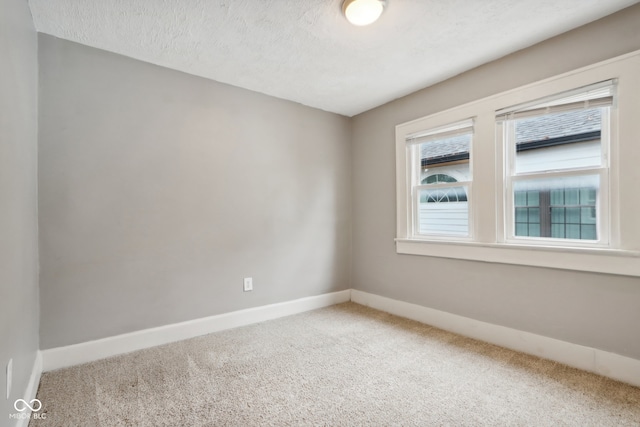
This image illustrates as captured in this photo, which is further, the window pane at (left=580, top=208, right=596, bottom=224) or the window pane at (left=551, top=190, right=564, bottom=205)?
the window pane at (left=551, top=190, right=564, bottom=205)

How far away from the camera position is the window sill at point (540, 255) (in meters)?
1.92

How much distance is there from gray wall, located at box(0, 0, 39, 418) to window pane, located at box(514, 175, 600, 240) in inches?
125

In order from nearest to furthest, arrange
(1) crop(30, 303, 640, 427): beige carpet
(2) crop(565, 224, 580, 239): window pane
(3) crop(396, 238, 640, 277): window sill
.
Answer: (1) crop(30, 303, 640, 427): beige carpet → (3) crop(396, 238, 640, 277): window sill → (2) crop(565, 224, 580, 239): window pane

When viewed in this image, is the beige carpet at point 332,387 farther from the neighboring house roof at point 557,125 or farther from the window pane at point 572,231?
the neighboring house roof at point 557,125

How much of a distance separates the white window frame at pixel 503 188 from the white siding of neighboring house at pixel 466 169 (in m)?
0.12

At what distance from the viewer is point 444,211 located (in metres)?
3.03

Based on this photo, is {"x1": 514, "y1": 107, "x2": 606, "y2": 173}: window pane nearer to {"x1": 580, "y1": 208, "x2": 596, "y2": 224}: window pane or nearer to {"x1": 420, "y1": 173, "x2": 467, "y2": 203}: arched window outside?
{"x1": 580, "y1": 208, "x2": 596, "y2": 224}: window pane

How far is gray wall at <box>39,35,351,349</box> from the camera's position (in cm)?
216

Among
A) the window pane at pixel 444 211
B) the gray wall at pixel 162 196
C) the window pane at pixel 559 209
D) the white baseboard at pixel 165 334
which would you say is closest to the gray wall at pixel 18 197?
the gray wall at pixel 162 196

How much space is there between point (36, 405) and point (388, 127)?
140 inches

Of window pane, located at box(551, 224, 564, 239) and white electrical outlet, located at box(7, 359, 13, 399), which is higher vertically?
window pane, located at box(551, 224, 564, 239)

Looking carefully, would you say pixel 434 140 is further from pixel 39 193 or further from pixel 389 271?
pixel 39 193

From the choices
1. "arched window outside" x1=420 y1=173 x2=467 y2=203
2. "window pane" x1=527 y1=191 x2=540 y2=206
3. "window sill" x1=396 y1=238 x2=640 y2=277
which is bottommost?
"window sill" x1=396 y1=238 x2=640 y2=277

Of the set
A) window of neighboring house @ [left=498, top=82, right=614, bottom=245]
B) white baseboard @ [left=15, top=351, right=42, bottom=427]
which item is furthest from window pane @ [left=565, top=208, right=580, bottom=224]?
white baseboard @ [left=15, top=351, right=42, bottom=427]
